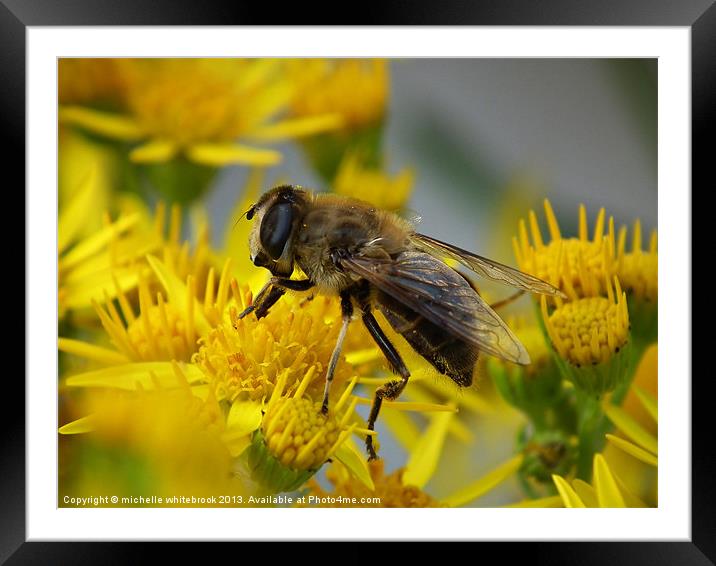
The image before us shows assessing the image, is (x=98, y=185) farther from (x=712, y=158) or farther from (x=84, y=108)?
(x=712, y=158)

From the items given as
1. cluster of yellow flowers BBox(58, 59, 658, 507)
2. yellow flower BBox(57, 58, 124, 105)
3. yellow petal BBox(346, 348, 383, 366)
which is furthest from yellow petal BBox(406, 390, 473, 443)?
yellow flower BBox(57, 58, 124, 105)

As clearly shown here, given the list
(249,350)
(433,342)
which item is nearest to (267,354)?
(249,350)

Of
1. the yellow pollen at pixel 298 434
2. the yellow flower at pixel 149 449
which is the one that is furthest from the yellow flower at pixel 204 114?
the yellow pollen at pixel 298 434

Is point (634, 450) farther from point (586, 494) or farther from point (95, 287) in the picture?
point (95, 287)

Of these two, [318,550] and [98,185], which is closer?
[318,550]

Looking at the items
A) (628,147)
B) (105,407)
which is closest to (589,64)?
(628,147)

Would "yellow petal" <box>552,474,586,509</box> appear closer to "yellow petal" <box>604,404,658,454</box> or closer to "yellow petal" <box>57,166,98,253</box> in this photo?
"yellow petal" <box>604,404,658,454</box>
